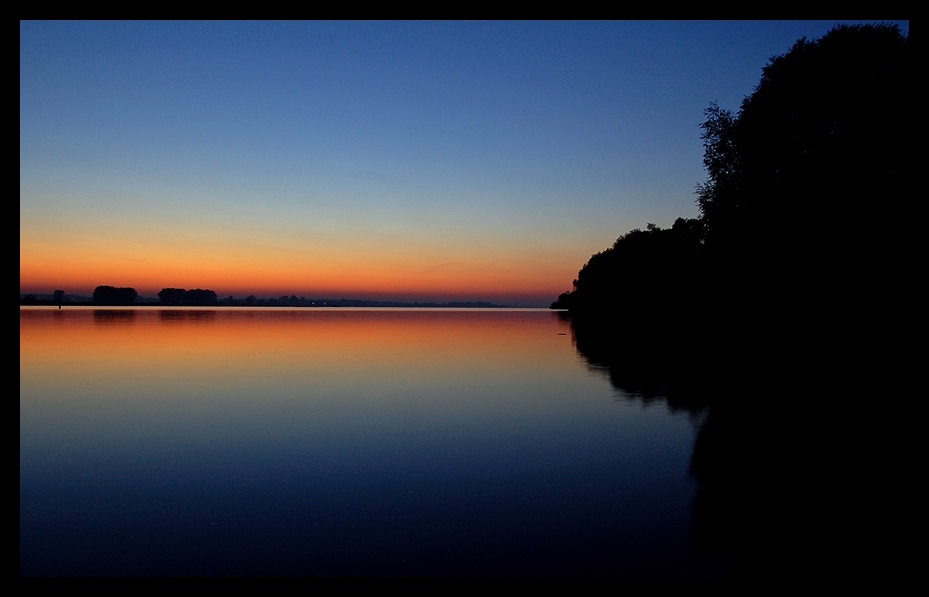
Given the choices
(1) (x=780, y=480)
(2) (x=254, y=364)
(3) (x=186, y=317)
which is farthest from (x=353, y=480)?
(3) (x=186, y=317)

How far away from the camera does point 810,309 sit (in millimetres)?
14961

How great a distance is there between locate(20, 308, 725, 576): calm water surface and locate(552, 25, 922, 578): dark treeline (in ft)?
3.30

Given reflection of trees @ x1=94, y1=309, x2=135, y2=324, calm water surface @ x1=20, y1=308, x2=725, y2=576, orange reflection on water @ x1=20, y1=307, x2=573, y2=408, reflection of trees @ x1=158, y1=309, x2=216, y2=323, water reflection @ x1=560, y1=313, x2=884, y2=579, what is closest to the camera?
water reflection @ x1=560, y1=313, x2=884, y2=579

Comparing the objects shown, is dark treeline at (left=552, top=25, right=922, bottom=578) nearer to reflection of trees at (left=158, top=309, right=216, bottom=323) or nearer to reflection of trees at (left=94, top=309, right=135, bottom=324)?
reflection of trees at (left=158, top=309, right=216, bottom=323)

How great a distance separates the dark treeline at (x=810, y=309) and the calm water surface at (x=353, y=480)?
101cm

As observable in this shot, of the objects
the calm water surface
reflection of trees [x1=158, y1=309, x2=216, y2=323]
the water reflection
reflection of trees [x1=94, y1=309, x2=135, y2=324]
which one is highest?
Answer: the water reflection

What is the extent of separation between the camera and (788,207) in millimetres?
15336

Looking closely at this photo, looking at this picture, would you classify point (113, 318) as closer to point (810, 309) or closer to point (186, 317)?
point (186, 317)

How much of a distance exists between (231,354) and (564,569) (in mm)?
31914

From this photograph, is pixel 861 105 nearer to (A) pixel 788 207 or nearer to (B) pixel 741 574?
A: (A) pixel 788 207

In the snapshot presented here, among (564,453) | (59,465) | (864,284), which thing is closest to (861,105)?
(864,284)

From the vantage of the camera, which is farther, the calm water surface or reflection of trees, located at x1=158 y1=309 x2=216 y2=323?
reflection of trees, located at x1=158 y1=309 x2=216 y2=323

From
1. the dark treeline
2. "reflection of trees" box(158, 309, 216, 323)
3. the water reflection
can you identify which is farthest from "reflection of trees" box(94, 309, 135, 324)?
the water reflection

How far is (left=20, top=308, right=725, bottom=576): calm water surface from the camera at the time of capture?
675 cm
